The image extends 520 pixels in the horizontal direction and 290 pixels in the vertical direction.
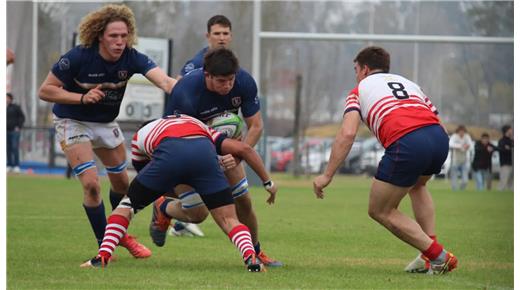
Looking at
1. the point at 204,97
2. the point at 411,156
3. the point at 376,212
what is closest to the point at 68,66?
the point at 204,97

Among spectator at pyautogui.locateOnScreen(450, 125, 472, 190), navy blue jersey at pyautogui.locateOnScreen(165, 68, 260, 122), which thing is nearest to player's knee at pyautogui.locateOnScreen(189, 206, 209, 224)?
navy blue jersey at pyautogui.locateOnScreen(165, 68, 260, 122)

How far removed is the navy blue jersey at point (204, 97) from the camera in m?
9.40

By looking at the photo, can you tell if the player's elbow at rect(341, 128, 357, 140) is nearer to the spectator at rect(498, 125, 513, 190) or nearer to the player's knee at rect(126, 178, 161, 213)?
the player's knee at rect(126, 178, 161, 213)

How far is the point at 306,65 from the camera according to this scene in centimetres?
5003

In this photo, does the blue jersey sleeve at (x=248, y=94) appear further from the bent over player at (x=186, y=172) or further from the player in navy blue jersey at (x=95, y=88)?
the player in navy blue jersey at (x=95, y=88)

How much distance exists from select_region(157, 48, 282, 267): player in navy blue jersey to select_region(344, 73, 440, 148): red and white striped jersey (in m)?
0.93

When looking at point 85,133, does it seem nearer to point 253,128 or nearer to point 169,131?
point 253,128

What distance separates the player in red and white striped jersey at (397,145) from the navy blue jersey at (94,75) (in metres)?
2.21

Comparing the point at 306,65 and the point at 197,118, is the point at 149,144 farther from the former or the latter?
the point at 306,65

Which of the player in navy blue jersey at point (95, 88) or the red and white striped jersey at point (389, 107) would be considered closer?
the red and white striped jersey at point (389, 107)

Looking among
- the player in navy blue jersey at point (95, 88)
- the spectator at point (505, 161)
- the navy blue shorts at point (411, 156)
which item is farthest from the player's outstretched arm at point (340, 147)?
the spectator at point (505, 161)

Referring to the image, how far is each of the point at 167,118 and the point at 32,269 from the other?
1.58 metres

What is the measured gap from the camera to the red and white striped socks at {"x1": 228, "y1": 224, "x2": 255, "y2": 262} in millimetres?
8812

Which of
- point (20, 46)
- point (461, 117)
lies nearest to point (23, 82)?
point (20, 46)
